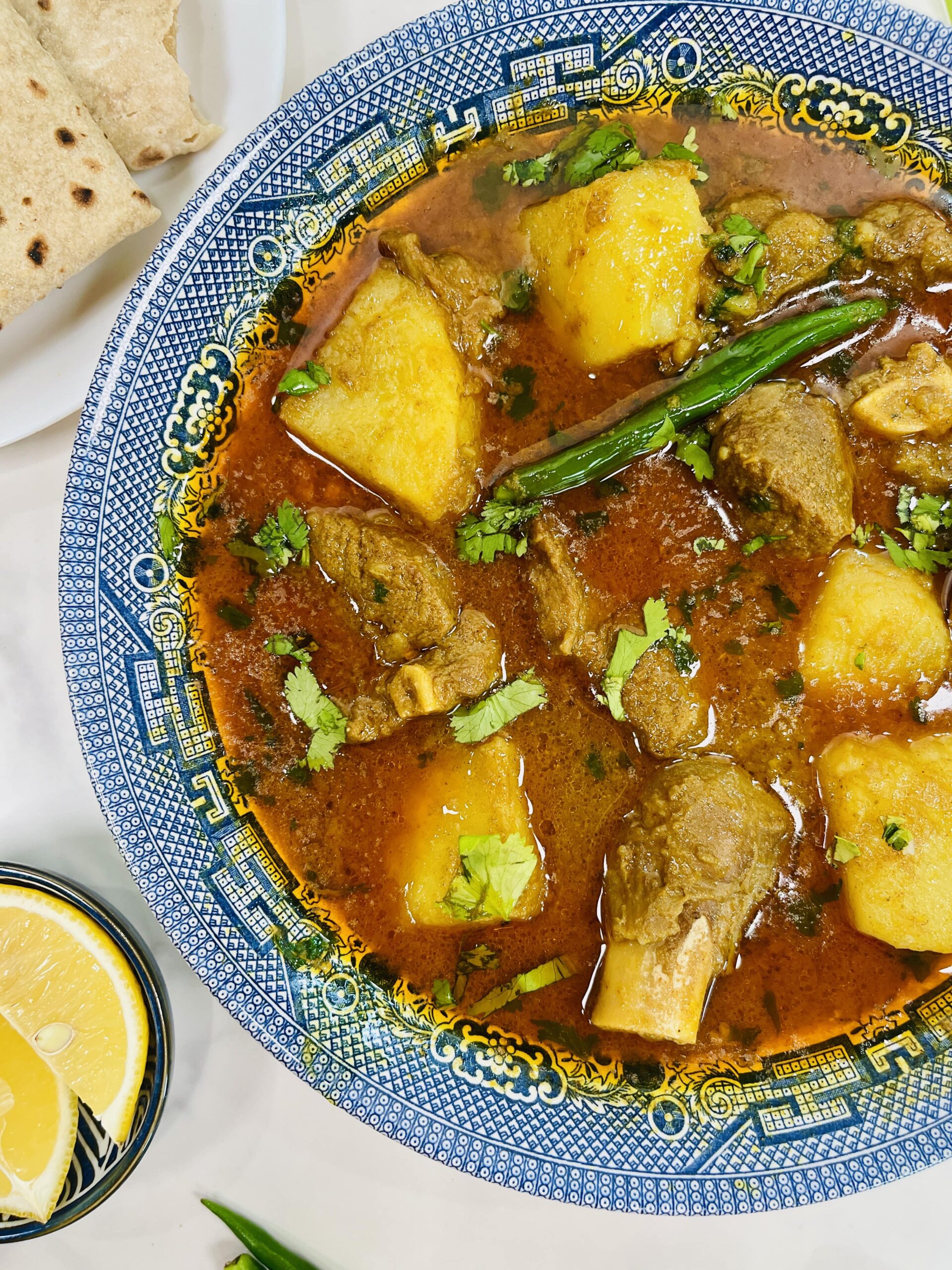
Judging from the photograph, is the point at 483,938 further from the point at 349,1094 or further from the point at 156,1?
the point at 156,1

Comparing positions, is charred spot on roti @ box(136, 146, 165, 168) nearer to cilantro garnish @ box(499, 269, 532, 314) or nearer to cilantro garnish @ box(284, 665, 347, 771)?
cilantro garnish @ box(499, 269, 532, 314)

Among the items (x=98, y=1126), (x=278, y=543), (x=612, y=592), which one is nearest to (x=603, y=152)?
(x=612, y=592)

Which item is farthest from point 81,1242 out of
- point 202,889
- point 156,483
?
point 156,483

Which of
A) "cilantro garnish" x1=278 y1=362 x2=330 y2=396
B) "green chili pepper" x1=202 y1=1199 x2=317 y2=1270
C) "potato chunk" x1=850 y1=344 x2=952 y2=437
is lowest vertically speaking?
"green chili pepper" x1=202 y1=1199 x2=317 y2=1270

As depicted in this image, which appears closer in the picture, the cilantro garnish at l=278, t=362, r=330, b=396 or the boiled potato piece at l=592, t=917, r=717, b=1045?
the boiled potato piece at l=592, t=917, r=717, b=1045

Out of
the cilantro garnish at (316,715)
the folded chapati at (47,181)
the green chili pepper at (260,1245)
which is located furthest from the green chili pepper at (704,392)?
the green chili pepper at (260,1245)

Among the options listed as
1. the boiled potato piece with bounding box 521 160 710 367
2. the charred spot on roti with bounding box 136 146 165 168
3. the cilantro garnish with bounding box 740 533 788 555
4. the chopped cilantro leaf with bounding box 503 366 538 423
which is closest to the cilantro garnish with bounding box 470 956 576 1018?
the cilantro garnish with bounding box 740 533 788 555

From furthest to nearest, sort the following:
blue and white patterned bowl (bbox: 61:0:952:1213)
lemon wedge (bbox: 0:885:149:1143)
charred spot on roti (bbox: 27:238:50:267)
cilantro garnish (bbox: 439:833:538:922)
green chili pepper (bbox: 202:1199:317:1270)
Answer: green chili pepper (bbox: 202:1199:317:1270)
lemon wedge (bbox: 0:885:149:1143)
charred spot on roti (bbox: 27:238:50:267)
cilantro garnish (bbox: 439:833:538:922)
blue and white patterned bowl (bbox: 61:0:952:1213)
